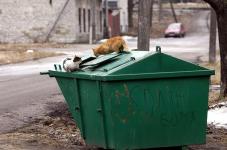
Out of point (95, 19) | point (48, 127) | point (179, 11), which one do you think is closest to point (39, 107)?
point (48, 127)

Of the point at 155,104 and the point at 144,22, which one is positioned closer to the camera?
the point at 155,104

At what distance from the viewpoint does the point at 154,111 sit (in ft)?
25.4

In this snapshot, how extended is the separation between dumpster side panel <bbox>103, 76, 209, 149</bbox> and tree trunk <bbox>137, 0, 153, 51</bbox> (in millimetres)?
8459

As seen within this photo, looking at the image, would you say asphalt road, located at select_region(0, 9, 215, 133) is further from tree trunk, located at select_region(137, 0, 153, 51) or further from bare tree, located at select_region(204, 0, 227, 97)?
bare tree, located at select_region(204, 0, 227, 97)

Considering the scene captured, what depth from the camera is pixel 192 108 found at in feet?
26.0

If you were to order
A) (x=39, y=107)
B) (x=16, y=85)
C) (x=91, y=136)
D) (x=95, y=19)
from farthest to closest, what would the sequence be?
(x=95, y=19) → (x=16, y=85) → (x=39, y=107) → (x=91, y=136)

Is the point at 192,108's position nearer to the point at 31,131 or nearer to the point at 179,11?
the point at 31,131

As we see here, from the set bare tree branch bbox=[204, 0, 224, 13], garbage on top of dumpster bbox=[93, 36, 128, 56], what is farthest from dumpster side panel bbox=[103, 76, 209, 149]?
bare tree branch bbox=[204, 0, 224, 13]

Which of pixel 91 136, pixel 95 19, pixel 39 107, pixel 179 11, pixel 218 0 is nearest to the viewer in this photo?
pixel 91 136

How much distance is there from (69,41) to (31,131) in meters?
36.4

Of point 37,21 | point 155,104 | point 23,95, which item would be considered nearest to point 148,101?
point 155,104

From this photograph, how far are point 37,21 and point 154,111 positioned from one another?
130ft

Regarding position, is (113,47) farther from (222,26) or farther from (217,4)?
(222,26)

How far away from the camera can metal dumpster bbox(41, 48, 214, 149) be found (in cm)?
767
